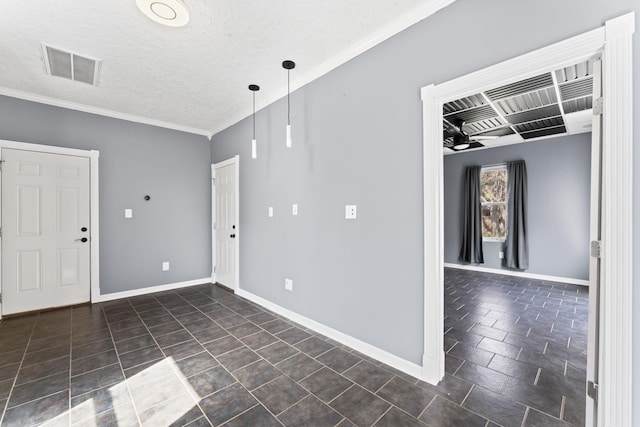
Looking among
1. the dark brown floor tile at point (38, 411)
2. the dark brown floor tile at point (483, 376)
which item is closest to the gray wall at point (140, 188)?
the dark brown floor tile at point (38, 411)

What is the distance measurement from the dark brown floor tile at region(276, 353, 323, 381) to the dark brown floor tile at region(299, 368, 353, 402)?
0.06 m

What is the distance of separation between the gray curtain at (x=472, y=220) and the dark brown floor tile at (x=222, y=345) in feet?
17.1

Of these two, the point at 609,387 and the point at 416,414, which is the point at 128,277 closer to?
the point at 416,414

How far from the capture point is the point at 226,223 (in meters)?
4.58

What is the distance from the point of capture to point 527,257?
5.25 m

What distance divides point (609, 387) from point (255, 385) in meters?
2.00

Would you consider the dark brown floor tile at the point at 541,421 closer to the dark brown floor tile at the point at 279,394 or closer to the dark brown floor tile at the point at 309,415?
the dark brown floor tile at the point at 309,415

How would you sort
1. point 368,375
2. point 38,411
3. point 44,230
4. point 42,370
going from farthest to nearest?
1. point 44,230
2. point 42,370
3. point 368,375
4. point 38,411

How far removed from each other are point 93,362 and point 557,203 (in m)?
6.88

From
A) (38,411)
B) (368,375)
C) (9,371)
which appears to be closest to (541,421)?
(368,375)

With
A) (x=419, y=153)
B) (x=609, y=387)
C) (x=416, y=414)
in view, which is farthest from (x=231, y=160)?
(x=609, y=387)

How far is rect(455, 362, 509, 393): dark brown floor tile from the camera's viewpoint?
6.43 feet

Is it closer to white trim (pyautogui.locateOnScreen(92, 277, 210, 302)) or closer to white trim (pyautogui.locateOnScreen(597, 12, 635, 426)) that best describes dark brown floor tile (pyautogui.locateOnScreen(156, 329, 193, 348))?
white trim (pyautogui.locateOnScreen(92, 277, 210, 302))

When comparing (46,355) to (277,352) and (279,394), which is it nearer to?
(277,352)
